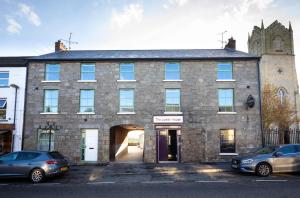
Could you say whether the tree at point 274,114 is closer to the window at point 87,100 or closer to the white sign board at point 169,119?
the white sign board at point 169,119

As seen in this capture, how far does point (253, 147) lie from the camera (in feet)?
67.1

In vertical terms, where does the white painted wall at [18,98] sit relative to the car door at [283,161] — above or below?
above

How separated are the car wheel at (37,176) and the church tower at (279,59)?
116 ft

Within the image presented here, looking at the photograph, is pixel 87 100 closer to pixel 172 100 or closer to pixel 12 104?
pixel 12 104

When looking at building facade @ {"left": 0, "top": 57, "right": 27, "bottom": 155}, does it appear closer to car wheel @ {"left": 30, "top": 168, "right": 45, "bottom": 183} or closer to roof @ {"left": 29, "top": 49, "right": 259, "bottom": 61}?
roof @ {"left": 29, "top": 49, "right": 259, "bottom": 61}

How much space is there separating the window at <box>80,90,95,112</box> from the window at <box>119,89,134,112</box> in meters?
2.29

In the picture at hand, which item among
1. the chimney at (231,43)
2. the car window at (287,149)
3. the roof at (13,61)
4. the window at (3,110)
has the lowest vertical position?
the car window at (287,149)

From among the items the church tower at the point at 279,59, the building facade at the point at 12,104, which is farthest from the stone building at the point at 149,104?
the church tower at the point at 279,59

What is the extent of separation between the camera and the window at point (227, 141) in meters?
20.6

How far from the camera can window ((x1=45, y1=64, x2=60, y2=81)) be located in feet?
71.5

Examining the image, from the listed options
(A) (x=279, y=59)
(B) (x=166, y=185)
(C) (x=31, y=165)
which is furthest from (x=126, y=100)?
(A) (x=279, y=59)

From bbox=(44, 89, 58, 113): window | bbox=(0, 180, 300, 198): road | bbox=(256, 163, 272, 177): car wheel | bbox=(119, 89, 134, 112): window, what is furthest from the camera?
bbox=(44, 89, 58, 113): window

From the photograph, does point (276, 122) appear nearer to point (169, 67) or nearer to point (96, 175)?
point (169, 67)

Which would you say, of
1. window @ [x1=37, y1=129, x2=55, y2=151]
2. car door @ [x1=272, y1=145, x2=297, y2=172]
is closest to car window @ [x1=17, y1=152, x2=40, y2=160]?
window @ [x1=37, y1=129, x2=55, y2=151]
